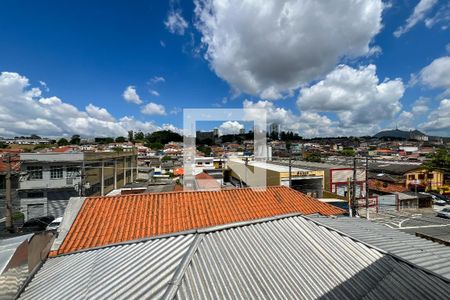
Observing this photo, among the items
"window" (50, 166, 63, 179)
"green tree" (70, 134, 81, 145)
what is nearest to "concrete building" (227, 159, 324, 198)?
"window" (50, 166, 63, 179)

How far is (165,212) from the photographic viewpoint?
876 centimetres

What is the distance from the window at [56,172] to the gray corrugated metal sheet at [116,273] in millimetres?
17987

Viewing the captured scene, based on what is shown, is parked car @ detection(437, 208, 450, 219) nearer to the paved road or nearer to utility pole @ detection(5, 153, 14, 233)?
the paved road

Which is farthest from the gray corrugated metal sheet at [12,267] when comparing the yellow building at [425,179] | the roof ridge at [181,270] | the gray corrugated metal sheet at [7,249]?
the yellow building at [425,179]

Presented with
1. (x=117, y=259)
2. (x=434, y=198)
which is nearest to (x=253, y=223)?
(x=117, y=259)

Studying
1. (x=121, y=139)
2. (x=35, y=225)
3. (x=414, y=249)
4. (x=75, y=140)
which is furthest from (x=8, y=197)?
(x=121, y=139)

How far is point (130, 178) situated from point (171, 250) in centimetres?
3715

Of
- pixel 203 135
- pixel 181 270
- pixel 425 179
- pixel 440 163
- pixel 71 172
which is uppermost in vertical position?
pixel 203 135

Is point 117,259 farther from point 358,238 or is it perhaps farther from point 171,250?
point 358,238

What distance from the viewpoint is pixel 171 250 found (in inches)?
156

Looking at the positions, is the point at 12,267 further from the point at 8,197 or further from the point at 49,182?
the point at 49,182

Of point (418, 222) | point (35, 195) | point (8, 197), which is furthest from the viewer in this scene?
point (35, 195)

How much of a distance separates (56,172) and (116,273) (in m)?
20.8

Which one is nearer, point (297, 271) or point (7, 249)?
point (297, 271)
